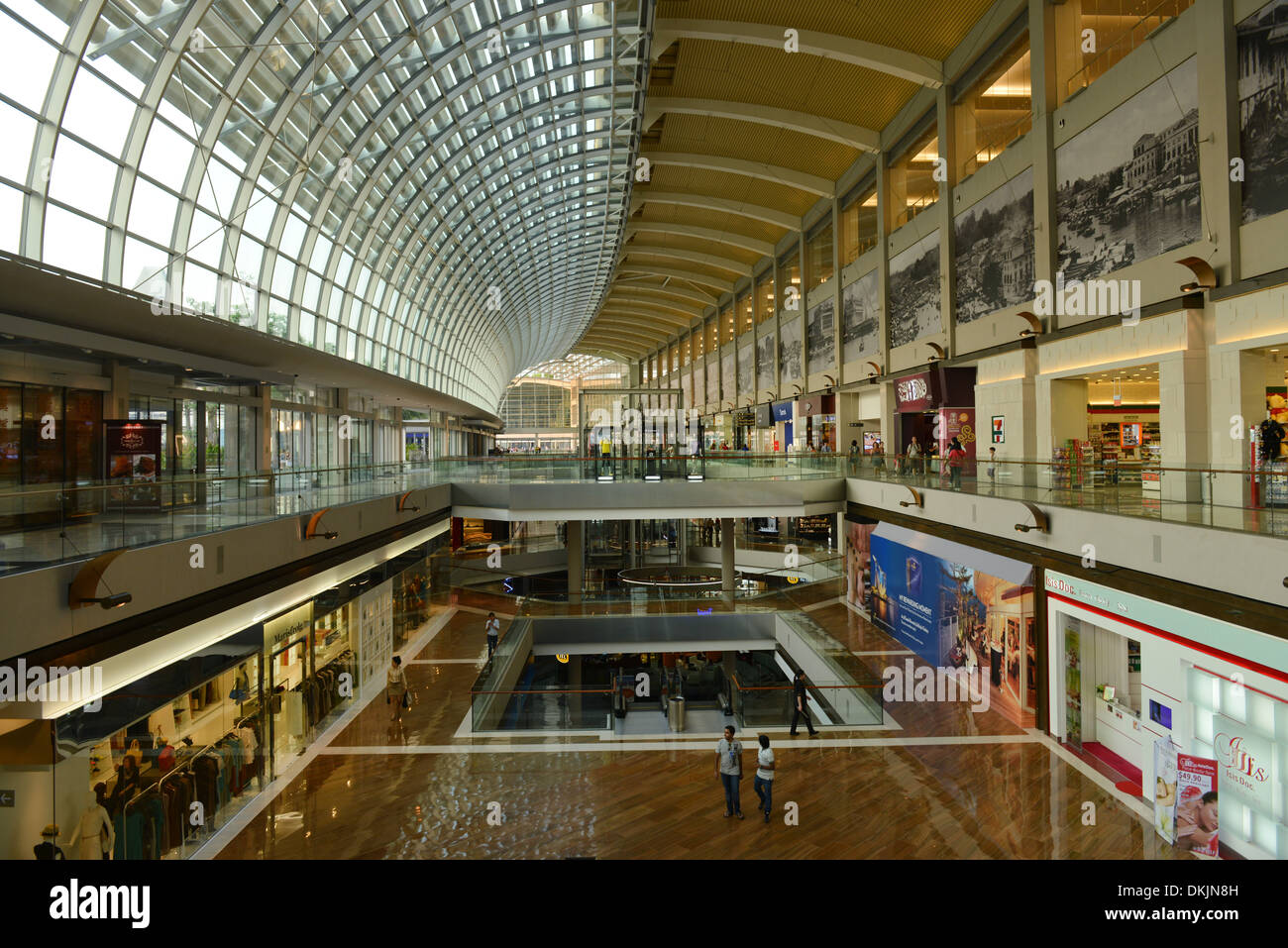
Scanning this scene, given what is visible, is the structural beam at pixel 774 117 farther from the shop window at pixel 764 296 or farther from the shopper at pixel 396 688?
the shopper at pixel 396 688

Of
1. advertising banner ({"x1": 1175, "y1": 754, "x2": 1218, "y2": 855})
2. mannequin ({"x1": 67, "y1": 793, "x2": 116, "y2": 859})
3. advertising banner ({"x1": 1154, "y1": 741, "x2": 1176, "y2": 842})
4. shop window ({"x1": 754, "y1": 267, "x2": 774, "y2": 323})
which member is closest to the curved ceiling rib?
shop window ({"x1": 754, "y1": 267, "x2": 774, "y2": 323})

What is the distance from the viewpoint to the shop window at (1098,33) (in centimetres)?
1437

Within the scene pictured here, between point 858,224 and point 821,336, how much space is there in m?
5.66

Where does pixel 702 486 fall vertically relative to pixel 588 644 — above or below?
above

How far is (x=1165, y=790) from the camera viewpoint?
329 inches

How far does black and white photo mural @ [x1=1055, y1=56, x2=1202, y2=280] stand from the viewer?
13.3 metres

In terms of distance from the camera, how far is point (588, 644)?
71.3 ft

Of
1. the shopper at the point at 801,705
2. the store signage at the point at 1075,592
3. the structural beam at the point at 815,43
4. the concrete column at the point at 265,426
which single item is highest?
the structural beam at the point at 815,43

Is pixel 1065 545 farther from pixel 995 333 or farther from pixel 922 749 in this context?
pixel 995 333

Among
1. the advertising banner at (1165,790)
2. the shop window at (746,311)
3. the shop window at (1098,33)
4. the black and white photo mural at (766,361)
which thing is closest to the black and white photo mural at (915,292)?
the shop window at (1098,33)

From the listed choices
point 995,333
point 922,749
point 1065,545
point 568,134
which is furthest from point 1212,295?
point 568,134

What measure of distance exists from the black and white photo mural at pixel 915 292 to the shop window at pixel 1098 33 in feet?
21.3

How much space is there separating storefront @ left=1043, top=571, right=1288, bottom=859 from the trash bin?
637cm
